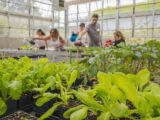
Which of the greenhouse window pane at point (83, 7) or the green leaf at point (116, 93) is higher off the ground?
the greenhouse window pane at point (83, 7)

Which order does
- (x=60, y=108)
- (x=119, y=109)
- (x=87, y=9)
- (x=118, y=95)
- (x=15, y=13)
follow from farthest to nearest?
(x=87, y=9) < (x=15, y=13) < (x=60, y=108) < (x=118, y=95) < (x=119, y=109)

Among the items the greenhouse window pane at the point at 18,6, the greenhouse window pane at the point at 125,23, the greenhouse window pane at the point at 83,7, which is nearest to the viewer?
the greenhouse window pane at the point at 18,6

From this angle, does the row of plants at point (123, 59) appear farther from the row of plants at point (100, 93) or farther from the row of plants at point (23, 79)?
the row of plants at point (23, 79)

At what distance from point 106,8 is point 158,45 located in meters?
11.0

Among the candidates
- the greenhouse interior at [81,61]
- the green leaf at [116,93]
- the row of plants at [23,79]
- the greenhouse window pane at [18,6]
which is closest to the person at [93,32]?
the greenhouse interior at [81,61]

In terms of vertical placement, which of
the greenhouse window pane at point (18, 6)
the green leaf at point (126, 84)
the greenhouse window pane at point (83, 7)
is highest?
the greenhouse window pane at point (83, 7)

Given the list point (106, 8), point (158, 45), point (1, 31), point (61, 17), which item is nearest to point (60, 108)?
point (158, 45)

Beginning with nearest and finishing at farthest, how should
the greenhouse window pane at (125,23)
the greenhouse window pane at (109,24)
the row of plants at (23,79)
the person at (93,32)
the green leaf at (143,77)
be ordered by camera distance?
1. the green leaf at (143,77)
2. the row of plants at (23,79)
3. the person at (93,32)
4. the greenhouse window pane at (125,23)
5. the greenhouse window pane at (109,24)

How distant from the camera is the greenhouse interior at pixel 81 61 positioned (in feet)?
1.79

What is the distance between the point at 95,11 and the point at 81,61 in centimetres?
1141

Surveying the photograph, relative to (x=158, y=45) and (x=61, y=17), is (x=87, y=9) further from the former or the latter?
(x=158, y=45)

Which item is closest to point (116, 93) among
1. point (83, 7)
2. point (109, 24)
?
point (109, 24)

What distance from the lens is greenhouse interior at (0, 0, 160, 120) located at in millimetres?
545

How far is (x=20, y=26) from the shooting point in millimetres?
10320
